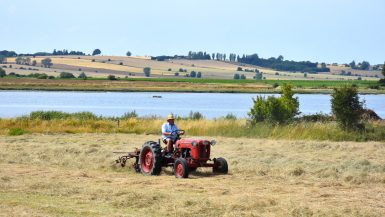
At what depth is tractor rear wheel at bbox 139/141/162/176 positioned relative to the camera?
654 inches

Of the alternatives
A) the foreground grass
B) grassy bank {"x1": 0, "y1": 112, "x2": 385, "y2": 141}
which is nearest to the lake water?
grassy bank {"x1": 0, "y1": 112, "x2": 385, "y2": 141}

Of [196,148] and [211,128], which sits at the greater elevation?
[196,148]

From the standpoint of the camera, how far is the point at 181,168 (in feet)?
52.7

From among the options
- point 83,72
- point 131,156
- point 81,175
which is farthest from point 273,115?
point 83,72

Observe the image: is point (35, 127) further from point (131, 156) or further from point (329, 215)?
point (329, 215)

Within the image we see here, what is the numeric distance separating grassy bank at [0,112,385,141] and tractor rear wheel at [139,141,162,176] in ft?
30.5

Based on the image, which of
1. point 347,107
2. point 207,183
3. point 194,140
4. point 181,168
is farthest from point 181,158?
point 347,107

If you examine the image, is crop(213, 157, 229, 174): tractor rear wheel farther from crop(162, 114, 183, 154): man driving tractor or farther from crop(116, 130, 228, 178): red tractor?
crop(162, 114, 183, 154): man driving tractor

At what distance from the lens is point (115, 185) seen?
14500mm

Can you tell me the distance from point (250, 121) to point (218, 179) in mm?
14656

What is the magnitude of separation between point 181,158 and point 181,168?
269 millimetres

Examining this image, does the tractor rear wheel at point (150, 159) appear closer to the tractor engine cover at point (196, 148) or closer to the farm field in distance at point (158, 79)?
the tractor engine cover at point (196, 148)

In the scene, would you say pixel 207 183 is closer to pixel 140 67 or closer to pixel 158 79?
pixel 158 79

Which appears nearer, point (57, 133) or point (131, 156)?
point (131, 156)
